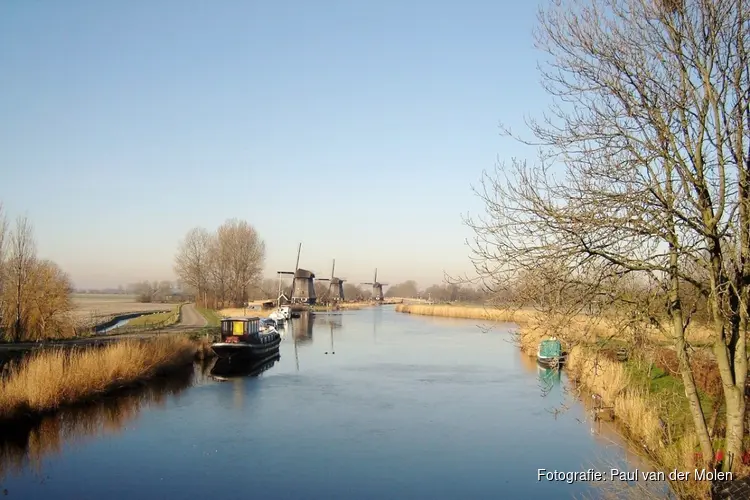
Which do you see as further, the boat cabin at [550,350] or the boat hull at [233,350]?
the boat hull at [233,350]

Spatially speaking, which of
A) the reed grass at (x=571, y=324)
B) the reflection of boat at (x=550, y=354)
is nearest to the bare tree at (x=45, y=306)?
the reflection of boat at (x=550, y=354)

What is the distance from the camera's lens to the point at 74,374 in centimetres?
1777

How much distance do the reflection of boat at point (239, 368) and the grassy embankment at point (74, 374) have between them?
2398 millimetres

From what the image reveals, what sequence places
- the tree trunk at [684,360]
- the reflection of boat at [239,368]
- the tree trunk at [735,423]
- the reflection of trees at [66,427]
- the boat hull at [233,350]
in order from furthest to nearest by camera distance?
the boat hull at [233,350] → the reflection of boat at [239,368] → the reflection of trees at [66,427] → the tree trunk at [684,360] → the tree trunk at [735,423]

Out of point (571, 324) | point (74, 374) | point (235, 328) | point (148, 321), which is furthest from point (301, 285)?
point (571, 324)

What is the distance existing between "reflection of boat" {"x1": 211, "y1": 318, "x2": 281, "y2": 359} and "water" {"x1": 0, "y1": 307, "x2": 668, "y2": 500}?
382 centimetres

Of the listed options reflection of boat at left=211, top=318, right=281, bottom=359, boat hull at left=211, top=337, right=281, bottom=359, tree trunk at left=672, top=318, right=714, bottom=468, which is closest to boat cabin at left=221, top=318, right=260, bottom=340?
reflection of boat at left=211, top=318, right=281, bottom=359

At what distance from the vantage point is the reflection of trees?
13.1m

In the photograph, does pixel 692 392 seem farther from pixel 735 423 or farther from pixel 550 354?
pixel 550 354

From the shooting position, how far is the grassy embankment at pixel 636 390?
7.23 meters

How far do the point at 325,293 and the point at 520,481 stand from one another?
320 feet

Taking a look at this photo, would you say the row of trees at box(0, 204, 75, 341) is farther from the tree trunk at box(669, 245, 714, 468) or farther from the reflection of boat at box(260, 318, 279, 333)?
the tree trunk at box(669, 245, 714, 468)

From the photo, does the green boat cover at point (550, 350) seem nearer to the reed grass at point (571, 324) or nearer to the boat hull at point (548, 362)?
the boat hull at point (548, 362)

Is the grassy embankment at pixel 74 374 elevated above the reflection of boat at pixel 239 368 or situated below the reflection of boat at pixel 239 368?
above
